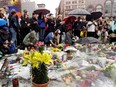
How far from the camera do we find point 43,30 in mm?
7672

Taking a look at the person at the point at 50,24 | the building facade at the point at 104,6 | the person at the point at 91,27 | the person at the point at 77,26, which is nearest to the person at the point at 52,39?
the person at the point at 50,24

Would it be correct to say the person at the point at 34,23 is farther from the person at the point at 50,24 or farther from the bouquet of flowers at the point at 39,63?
the bouquet of flowers at the point at 39,63

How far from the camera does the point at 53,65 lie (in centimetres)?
365

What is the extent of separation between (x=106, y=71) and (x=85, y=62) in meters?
0.43

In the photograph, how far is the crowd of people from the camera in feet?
20.1

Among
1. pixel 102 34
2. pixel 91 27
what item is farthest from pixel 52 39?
pixel 102 34

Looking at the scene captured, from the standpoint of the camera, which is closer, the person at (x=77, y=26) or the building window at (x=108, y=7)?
the person at (x=77, y=26)

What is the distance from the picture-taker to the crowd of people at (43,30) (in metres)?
6.14

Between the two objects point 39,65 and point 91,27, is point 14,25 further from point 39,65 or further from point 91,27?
point 39,65

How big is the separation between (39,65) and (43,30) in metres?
5.09

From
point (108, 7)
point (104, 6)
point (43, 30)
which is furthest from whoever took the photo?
point (104, 6)

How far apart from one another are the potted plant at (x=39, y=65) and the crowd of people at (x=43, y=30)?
10.2 ft

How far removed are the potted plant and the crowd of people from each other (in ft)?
10.2

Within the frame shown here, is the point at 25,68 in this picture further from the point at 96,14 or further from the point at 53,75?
the point at 96,14
